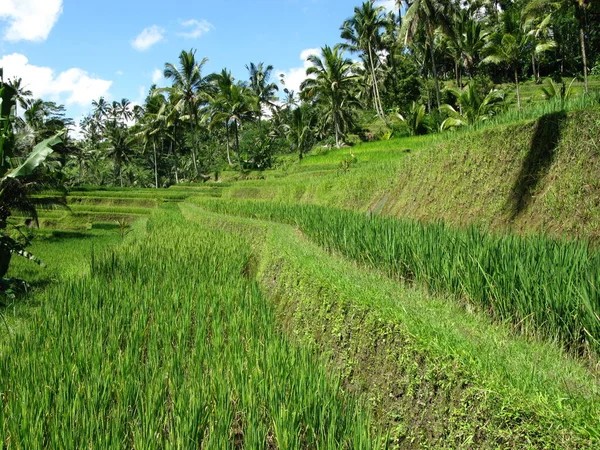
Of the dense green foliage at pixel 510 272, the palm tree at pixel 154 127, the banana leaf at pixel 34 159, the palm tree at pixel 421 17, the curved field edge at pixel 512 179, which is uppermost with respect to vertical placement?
the palm tree at pixel 421 17

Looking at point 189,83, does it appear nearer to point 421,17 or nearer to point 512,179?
point 421,17

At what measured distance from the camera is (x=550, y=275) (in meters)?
2.29

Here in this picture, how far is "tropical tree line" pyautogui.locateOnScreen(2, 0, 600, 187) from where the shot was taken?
69.1 feet

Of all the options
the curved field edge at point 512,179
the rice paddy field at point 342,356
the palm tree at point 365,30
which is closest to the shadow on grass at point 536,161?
the curved field edge at point 512,179

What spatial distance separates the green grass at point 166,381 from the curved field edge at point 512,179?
267 centimetres

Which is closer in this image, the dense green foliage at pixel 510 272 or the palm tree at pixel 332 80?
the dense green foliage at pixel 510 272

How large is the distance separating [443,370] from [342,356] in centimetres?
112

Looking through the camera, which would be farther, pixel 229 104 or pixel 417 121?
pixel 229 104

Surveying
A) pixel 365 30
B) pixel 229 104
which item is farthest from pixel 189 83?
pixel 365 30

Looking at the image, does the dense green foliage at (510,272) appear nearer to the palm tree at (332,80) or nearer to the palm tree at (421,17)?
the palm tree at (421,17)

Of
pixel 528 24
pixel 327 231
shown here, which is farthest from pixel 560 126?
pixel 528 24

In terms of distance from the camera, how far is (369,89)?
3444cm

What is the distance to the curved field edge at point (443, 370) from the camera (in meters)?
1.49

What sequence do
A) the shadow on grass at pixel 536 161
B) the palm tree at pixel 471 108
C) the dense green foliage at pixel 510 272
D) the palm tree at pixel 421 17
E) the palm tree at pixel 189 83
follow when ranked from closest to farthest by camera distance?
1. the dense green foliage at pixel 510 272
2. the shadow on grass at pixel 536 161
3. the palm tree at pixel 471 108
4. the palm tree at pixel 421 17
5. the palm tree at pixel 189 83
